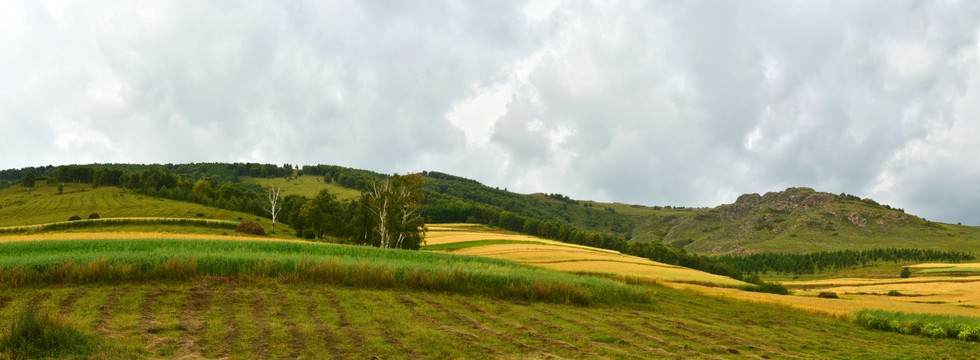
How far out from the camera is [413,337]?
43.3ft

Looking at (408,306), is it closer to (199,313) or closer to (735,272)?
(199,313)

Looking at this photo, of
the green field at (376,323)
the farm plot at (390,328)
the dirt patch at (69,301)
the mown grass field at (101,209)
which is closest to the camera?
the farm plot at (390,328)

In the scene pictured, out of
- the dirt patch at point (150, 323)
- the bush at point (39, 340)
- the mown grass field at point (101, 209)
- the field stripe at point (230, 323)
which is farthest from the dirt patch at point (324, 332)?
the mown grass field at point (101, 209)

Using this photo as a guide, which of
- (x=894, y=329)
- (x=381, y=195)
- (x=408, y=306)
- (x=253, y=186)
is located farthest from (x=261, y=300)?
(x=253, y=186)

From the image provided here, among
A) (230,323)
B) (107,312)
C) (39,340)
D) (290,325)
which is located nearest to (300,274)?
(107,312)

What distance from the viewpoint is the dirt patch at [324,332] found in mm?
11339

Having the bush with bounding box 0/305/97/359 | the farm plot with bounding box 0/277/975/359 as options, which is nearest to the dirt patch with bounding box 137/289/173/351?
the farm plot with bounding box 0/277/975/359

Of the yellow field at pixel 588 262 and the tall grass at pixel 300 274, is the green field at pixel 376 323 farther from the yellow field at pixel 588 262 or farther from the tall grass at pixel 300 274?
the yellow field at pixel 588 262

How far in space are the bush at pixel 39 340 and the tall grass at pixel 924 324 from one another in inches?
1166

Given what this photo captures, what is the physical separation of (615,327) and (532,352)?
18.4 feet

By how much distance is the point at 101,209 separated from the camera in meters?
96.1

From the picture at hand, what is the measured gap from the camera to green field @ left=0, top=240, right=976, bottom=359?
11867mm

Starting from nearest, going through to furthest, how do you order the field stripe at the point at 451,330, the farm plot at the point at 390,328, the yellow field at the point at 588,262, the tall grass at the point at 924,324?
1. the farm plot at the point at 390,328
2. the field stripe at the point at 451,330
3. the tall grass at the point at 924,324
4. the yellow field at the point at 588,262

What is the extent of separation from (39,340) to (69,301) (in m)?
7.27
